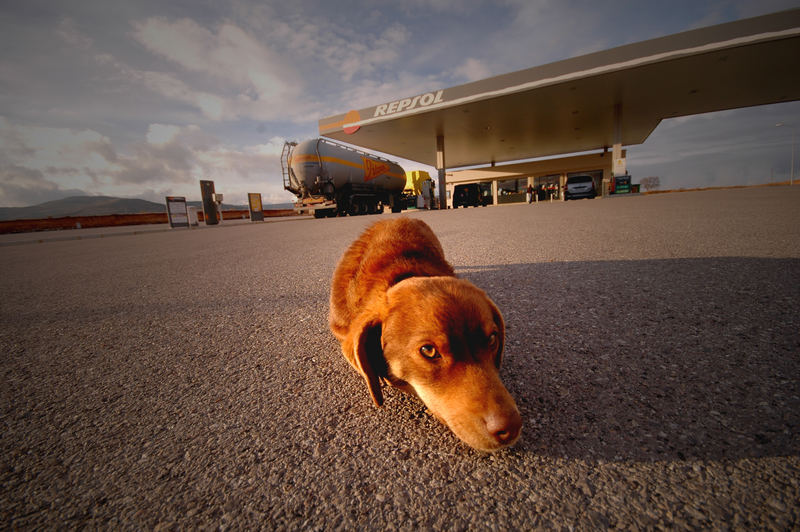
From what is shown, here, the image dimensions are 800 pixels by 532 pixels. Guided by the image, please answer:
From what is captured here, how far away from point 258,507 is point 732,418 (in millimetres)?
1711

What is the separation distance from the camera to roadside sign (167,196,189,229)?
56.4 feet

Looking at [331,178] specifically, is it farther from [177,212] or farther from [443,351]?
[443,351]

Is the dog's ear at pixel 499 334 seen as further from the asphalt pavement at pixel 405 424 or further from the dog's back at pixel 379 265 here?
the dog's back at pixel 379 265

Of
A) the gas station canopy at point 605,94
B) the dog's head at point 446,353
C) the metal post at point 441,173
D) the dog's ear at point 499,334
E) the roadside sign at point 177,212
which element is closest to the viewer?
the dog's head at point 446,353

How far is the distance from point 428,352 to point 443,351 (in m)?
0.06

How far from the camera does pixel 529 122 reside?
2467 cm

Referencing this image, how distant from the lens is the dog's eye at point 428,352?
1.19 m

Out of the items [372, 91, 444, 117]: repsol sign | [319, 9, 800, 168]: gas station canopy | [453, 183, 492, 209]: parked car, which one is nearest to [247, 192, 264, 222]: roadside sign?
[319, 9, 800, 168]: gas station canopy

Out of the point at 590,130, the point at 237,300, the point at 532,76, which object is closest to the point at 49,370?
the point at 237,300

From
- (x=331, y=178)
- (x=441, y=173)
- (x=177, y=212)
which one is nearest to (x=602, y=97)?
(x=441, y=173)

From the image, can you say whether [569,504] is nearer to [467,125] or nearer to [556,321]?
[556,321]

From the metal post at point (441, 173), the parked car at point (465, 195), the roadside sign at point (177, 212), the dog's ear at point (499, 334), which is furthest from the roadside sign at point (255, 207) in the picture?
the dog's ear at point (499, 334)

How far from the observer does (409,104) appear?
2122 cm

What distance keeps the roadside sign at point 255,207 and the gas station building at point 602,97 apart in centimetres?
756
